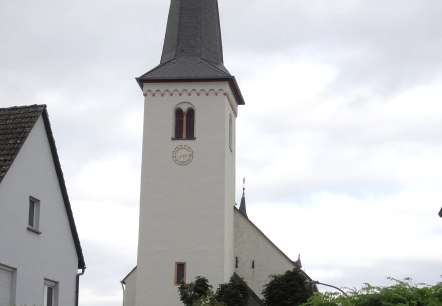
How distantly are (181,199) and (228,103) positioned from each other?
491cm

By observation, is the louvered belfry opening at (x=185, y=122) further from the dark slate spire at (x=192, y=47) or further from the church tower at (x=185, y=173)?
the dark slate spire at (x=192, y=47)

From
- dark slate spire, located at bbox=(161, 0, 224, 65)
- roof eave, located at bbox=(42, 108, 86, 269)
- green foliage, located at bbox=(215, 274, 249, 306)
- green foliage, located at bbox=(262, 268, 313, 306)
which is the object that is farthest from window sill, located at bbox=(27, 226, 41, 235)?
dark slate spire, located at bbox=(161, 0, 224, 65)

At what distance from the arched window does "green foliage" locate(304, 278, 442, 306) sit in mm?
27976

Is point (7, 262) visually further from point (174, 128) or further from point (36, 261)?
point (174, 128)

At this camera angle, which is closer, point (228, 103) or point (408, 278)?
point (408, 278)

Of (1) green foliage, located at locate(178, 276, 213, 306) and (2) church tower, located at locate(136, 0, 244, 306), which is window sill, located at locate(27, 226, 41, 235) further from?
(2) church tower, located at locate(136, 0, 244, 306)

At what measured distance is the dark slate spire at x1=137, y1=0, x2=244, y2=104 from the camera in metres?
39.9

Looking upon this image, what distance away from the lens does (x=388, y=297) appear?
1173 cm

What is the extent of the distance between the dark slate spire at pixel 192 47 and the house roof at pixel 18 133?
65.1ft

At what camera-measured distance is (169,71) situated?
132 ft

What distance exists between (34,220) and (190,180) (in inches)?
806

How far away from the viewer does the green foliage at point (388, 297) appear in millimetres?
11555

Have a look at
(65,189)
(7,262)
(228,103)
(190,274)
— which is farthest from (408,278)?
(228,103)

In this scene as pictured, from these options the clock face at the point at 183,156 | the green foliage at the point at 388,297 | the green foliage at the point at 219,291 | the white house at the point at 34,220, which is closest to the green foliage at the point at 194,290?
the green foliage at the point at 219,291
